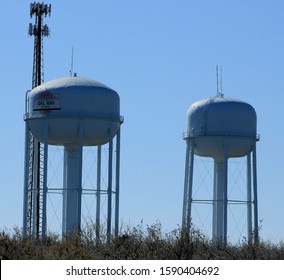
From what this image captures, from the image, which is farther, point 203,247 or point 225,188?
point 225,188

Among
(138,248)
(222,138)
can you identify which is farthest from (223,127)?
(138,248)

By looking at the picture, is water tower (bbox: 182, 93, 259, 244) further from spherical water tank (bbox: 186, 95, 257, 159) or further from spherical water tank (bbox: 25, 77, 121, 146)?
spherical water tank (bbox: 25, 77, 121, 146)

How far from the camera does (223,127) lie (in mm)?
55906

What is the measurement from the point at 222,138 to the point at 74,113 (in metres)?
8.53

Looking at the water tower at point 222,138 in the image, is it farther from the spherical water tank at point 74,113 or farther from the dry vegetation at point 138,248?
the dry vegetation at point 138,248

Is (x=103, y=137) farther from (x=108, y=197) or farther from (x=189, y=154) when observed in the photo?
(x=189, y=154)

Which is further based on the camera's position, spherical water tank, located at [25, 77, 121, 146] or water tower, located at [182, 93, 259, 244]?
water tower, located at [182, 93, 259, 244]

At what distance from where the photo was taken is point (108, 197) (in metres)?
51.7

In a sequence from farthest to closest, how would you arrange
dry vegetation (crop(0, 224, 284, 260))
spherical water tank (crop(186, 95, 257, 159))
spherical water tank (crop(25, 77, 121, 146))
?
spherical water tank (crop(186, 95, 257, 159))
spherical water tank (crop(25, 77, 121, 146))
dry vegetation (crop(0, 224, 284, 260))

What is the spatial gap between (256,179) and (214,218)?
10.7ft

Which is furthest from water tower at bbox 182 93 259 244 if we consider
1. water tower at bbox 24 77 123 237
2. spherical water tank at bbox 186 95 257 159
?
water tower at bbox 24 77 123 237

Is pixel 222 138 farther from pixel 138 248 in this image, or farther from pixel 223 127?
pixel 138 248

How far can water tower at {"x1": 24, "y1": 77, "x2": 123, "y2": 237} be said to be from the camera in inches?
2013
